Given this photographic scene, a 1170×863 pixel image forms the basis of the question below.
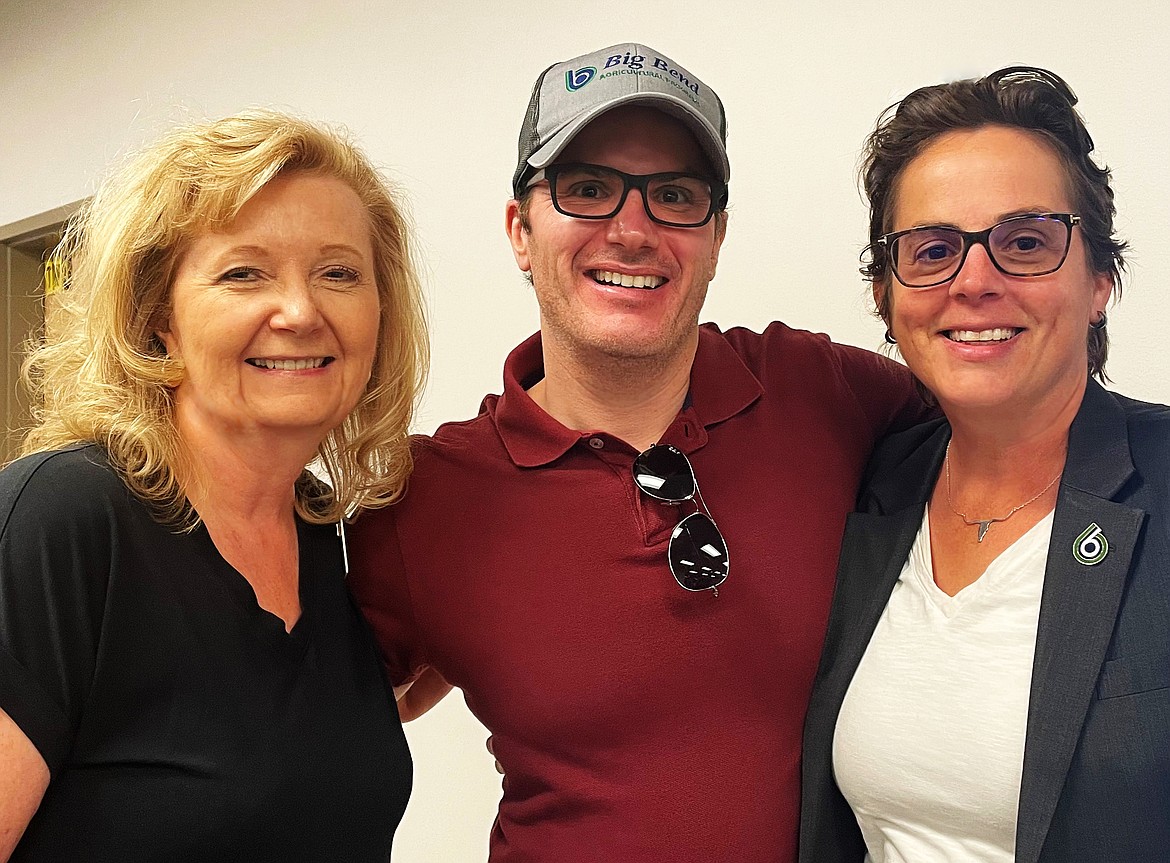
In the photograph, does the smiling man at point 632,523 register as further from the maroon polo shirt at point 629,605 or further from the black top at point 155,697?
the black top at point 155,697

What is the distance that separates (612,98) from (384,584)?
31.7 inches

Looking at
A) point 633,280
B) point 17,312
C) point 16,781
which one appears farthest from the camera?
point 17,312

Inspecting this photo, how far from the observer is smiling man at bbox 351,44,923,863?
1481 millimetres

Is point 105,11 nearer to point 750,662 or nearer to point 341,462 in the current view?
point 341,462

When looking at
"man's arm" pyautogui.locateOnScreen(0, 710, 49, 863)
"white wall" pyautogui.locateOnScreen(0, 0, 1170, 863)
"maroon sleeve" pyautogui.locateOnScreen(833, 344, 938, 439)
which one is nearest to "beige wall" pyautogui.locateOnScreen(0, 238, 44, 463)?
"white wall" pyautogui.locateOnScreen(0, 0, 1170, 863)

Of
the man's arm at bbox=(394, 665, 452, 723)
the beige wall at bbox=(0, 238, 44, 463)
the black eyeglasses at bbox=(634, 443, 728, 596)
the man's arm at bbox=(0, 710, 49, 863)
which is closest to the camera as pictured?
the man's arm at bbox=(0, 710, 49, 863)

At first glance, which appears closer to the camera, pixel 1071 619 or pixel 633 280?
pixel 1071 619

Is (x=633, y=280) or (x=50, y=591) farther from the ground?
(x=633, y=280)

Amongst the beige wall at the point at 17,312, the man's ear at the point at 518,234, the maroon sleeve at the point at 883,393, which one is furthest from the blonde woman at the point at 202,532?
the beige wall at the point at 17,312

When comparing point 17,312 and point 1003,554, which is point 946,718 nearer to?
point 1003,554

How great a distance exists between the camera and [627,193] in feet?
5.29

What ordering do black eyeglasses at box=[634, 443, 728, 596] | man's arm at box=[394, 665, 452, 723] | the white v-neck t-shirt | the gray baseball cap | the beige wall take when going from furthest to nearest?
the beige wall < man's arm at box=[394, 665, 452, 723] < the gray baseball cap < black eyeglasses at box=[634, 443, 728, 596] < the white v-neck t-shirt

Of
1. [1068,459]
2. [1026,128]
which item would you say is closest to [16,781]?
[1068,459]

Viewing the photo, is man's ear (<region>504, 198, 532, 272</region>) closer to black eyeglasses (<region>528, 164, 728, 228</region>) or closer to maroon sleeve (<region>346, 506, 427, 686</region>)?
black eyeglasses (<region>528, 164, 728, 228</region>)
